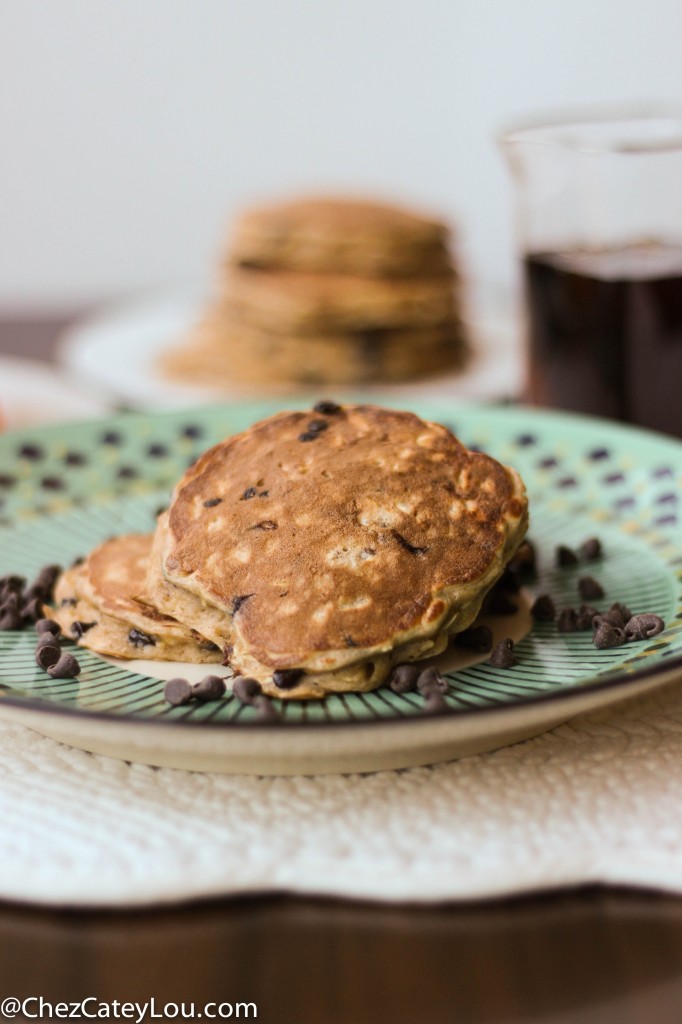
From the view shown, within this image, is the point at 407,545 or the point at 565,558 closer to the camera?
the point at 407,545

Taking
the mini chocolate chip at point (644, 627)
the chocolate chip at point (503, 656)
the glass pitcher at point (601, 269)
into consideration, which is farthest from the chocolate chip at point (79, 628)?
the glass pitcher at point (601, 269)

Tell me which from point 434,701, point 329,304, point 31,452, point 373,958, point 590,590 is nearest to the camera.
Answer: point 373,958

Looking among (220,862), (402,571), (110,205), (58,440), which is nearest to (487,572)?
(402,571)

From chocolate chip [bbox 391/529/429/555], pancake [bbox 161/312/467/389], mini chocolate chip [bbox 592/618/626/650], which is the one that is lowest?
pancake [bbox 161/312/467/389]

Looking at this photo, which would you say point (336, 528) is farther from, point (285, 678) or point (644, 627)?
point (644, 627)

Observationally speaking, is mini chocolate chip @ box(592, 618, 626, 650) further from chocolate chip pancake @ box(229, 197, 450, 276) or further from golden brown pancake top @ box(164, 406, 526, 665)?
chocolate chip pancake @ box(229, 197, 450, 276)

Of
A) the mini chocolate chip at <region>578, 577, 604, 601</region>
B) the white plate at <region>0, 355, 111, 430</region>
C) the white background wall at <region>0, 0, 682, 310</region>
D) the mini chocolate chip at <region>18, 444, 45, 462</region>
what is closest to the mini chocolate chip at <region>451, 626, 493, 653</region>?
the mini chocolate chip at <region>578, 577, 604, 601</region>

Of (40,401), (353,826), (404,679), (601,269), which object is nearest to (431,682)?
(404,679)
